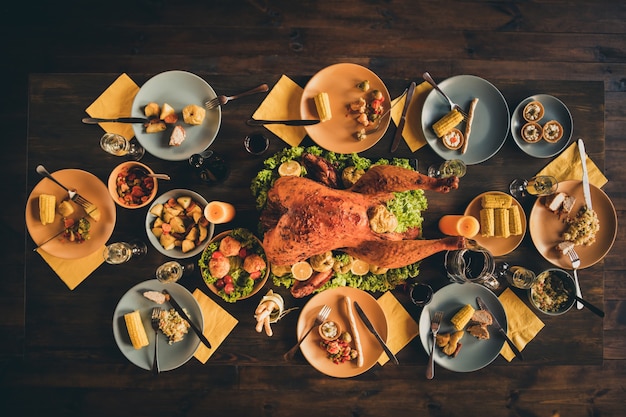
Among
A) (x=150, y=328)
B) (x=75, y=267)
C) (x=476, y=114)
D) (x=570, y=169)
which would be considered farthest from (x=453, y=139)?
(x=75, y=267)

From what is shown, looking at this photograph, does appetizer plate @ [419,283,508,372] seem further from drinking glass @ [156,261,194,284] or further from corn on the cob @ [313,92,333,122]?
drinking glass @ [156,261,194,284]

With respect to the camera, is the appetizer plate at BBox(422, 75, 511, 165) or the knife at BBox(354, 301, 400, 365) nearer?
the knife at BBox(354, 301, 400, 365)

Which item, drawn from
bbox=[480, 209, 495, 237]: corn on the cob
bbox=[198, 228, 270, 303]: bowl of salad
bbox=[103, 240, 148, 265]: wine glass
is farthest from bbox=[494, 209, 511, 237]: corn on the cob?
bbox=[103, 240, 148, 265]: wine glass

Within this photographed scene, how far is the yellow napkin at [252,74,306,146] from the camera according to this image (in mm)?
2389

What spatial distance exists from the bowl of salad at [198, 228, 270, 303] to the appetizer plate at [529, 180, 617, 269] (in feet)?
5.37

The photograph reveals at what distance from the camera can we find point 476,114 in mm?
2428

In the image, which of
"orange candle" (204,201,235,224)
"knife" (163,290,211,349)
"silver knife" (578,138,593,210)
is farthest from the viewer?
"silver knife" (578,138,593,210)

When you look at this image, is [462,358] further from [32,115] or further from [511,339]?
[32,115]

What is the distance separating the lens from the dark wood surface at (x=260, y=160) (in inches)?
94.2

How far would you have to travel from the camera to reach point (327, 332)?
2309 millimetres

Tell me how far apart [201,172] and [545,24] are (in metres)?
3.11

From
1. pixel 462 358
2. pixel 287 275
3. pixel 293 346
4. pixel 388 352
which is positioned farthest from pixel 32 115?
pixel 462 358

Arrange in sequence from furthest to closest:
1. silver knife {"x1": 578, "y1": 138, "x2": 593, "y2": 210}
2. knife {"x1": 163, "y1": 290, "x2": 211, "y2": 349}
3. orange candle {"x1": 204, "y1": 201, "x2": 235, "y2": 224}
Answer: silver knife {"x1": 578, "y1": 138, "x2": 593, "y2": 210}
knife {"x1": 163, "y1": 290, "x2": 211, "y2": 349}
orange candle {"x1": 204, "y1": 201, "x2": 235, "y2": 224}

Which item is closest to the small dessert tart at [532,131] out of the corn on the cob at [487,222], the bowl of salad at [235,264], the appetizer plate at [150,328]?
the corn on the cob at [487,222]
